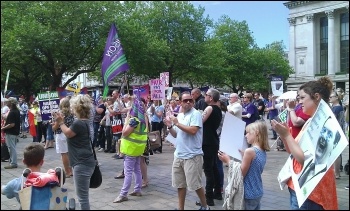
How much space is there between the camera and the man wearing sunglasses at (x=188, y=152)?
5379 mm

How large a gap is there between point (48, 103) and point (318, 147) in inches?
311

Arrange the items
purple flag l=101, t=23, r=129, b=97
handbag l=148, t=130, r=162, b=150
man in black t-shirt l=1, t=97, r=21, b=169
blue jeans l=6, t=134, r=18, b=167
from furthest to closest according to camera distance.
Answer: man in black t-shirt l=1, t=97, r=21, b=169 → blue jeans l=6, t=134, r=18, b=167 → purple flag l=101, t=23, r=129, b=97 → handbag l=148, t=130, r=162, b=150

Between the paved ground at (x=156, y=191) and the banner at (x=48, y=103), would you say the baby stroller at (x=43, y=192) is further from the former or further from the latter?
the banner at (x=48, y=103)

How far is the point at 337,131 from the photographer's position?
99.0 inches

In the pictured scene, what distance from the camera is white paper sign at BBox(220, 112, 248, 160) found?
4398 mm

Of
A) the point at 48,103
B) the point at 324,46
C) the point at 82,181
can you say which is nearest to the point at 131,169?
the point at 82,181

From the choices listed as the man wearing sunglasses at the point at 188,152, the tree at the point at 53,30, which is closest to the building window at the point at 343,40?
the tree at the point at 53,30

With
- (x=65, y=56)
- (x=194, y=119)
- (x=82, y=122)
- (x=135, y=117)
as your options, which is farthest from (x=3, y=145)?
(x=65, y=56)

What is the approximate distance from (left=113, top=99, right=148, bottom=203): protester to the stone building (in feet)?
167

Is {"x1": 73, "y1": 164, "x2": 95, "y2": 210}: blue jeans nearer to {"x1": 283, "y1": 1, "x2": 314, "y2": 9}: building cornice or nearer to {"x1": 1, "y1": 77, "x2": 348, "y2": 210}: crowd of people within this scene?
{"x1": 1, "y1": 77, "x2": 348, "y2": 210}: crowd of people

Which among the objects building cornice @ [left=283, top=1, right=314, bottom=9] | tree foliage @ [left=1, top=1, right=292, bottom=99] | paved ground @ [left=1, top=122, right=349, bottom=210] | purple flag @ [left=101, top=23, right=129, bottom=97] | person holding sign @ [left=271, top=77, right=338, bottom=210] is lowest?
paved ground @ [left=1, top=122, right=349, bottom=210]

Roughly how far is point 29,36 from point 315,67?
42.6 metres

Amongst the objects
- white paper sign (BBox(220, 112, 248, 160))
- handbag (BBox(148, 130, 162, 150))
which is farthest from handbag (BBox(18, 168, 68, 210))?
handbag (BBox(148, 130, 162, 150))

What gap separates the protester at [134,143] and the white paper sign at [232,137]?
8.46 ft
